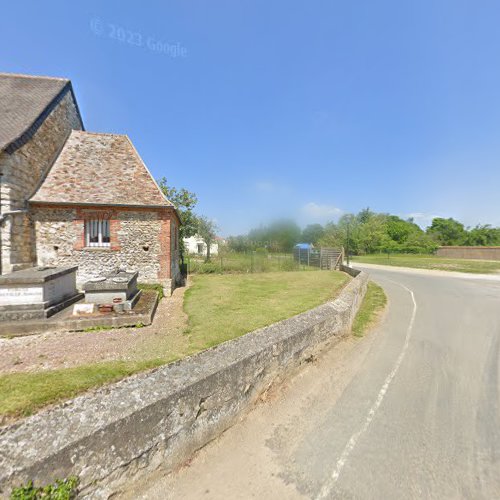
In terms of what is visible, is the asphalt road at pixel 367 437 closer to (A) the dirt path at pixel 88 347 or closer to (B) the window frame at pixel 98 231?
(A) the dirt path at pixel 88 347

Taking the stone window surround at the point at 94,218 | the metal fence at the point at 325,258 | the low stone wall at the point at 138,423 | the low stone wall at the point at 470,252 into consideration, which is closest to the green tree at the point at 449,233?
the low stone wall at the point at 470,252

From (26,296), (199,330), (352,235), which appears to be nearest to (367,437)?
(199,330)

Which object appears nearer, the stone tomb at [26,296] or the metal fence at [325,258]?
the stone tomb at [26,296]

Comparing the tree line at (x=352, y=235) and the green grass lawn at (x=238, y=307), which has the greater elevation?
the tree line at (x=352, y=235)

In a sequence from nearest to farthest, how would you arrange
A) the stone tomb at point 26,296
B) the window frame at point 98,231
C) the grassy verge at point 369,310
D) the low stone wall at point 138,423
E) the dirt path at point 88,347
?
the low stone wall at point 138,423
the dirt path at point 88,347
the stone tomb at point 26,296
the grassy verge at point 369,310
the window frame at point 98,231

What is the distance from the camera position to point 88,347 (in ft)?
16.9

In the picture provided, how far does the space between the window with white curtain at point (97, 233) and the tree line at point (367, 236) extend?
21.0 metres

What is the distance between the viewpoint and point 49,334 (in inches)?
234

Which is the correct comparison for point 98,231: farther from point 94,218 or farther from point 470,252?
point 470,252

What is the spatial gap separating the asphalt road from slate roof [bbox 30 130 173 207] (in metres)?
9.20

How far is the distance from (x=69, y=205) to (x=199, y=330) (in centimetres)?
818

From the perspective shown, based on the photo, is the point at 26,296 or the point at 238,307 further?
the point at 238,307

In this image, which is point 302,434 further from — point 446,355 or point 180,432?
point 446,355

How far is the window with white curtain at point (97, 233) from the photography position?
10.4m
